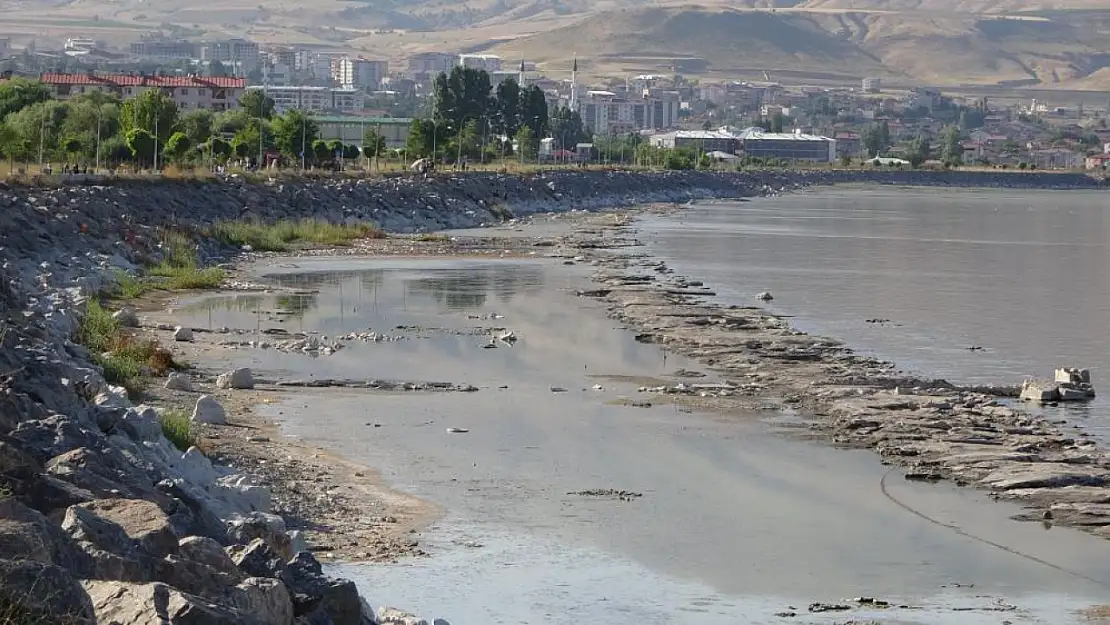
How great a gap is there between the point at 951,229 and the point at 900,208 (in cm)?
2904

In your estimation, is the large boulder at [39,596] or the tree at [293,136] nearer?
the large boulder at [39,596]

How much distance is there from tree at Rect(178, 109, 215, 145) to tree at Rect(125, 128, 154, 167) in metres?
11.9

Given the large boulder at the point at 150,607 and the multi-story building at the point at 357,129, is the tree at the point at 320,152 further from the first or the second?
the large boulder at the point at 150,607

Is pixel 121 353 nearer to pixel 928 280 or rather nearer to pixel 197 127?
pixel 928 280

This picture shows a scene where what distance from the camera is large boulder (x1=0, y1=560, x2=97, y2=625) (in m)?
6.23

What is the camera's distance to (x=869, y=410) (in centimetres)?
1923

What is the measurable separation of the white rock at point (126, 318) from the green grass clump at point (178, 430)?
8878 mm

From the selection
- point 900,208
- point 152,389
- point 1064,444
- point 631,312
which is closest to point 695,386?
point 1064,444

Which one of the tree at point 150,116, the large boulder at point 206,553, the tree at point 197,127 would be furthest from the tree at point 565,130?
the large boulder at point 206,553

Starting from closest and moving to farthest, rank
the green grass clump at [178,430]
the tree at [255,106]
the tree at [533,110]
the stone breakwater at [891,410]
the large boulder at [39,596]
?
the large boulder at [39,596]
the green grass clump at [178,430]
the stone breakwater at [891,410]
the tree at [255,106]
the tree at [533,110]

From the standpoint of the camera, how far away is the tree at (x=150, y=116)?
213 feet

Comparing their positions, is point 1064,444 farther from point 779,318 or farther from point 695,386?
point 779,318

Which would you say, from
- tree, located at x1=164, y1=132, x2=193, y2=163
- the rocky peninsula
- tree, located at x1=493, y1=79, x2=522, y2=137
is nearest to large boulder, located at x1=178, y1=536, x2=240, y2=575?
the rocky peninsula

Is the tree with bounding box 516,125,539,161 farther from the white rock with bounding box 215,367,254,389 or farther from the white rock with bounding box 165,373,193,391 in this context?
the white rock with bounding box 165,373,193,391
